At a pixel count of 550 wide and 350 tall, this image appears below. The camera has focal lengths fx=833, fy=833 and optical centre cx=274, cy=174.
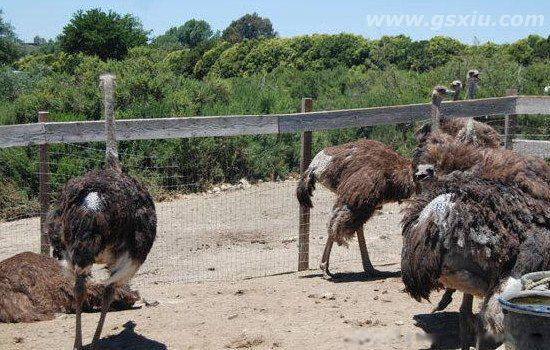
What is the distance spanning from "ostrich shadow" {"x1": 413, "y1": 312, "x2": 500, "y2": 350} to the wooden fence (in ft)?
6.55

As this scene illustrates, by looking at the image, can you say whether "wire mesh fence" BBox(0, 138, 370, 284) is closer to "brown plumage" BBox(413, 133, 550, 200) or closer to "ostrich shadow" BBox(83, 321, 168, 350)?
"ostrich shadow" BBox(83, 321, 168, 350)

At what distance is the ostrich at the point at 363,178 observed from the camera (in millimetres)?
6680

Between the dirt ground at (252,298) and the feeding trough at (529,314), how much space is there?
1316 mm

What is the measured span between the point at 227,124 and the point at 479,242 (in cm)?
337

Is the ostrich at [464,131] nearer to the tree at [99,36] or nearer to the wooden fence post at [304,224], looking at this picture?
the wooden fence post at [304,224]

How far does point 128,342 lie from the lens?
17.3 feet

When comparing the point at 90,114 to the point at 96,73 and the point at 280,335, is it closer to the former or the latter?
the point at 96,73

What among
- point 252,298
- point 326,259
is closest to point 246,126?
point 326,259

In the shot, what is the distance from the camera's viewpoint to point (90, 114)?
1303cm

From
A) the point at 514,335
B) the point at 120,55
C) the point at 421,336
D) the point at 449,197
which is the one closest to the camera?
the point at 514,335

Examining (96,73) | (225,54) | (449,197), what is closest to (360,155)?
(449,197)

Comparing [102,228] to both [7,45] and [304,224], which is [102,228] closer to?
[304,224]

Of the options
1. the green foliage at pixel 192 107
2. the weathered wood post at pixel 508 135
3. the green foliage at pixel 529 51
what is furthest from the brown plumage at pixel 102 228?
the green foliage at pixel 529 51

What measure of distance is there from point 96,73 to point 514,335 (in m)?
13.3
